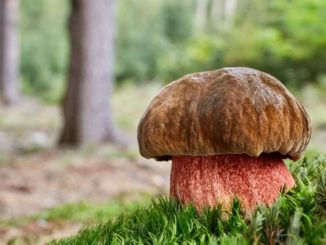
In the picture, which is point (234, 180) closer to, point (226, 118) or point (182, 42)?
point (226, 118)

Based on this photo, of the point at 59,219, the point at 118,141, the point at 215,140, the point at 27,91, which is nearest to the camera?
the point at 215,140

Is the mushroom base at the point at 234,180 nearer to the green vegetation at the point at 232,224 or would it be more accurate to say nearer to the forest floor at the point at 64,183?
the green vegetation at the point at 232,224

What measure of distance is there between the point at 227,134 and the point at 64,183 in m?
4.67

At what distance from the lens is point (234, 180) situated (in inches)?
81.8

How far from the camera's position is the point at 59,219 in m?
4.61

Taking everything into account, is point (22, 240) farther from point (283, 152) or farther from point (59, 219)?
point (283, 152)

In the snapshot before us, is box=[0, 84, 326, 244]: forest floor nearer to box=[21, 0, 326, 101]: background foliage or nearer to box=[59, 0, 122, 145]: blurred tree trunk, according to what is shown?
box=[59, 0, 122, 145]: blurred tree trunk

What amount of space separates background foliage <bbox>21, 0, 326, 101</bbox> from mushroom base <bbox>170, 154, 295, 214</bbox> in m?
12.4

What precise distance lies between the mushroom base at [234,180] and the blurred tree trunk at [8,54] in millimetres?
15020

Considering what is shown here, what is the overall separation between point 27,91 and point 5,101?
9.37 m

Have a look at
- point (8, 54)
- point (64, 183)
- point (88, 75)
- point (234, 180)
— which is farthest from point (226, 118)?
point (8, 54)

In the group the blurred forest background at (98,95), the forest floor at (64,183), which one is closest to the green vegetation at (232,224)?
the forest floor at (64,183)

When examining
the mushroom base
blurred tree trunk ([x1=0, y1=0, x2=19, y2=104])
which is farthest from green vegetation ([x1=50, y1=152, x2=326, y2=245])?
blurred tree trunk ([x1=0, y1=0, x2=19, y2=104])

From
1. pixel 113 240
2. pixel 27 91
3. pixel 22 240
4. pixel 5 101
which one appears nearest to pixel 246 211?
pixel 113 240
